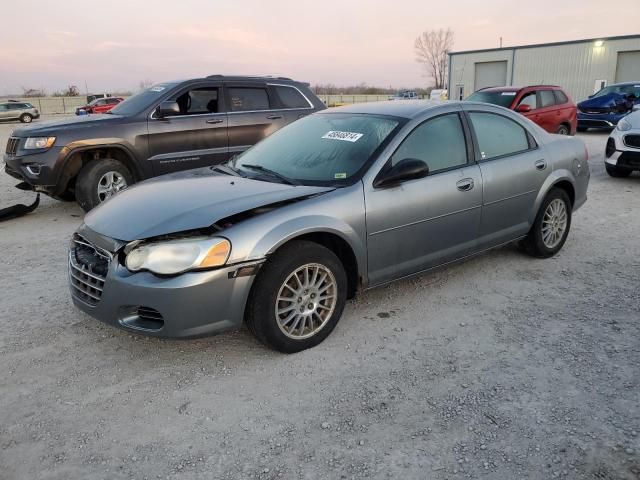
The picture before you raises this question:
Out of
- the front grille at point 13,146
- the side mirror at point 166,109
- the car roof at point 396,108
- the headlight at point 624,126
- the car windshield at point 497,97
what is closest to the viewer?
the car roof at point 396,108

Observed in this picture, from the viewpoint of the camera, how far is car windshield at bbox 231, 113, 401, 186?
3727mm

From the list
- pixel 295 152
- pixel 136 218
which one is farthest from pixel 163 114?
pixel 136 218

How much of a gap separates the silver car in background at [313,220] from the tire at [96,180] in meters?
3.06

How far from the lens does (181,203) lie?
11.0ft

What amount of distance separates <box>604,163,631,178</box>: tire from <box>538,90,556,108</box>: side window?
392 centimetres

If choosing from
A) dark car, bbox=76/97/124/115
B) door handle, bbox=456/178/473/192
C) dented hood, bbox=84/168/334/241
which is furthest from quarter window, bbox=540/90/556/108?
dark car, bbox=76/97/124/115

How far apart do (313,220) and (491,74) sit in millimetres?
36154

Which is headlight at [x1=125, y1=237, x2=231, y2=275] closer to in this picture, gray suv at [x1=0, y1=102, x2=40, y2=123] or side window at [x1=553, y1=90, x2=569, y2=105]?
side window at [x1=553, y1=90, x2=569, y2=105]

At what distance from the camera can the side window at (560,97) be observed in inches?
518

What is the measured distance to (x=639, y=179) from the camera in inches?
362

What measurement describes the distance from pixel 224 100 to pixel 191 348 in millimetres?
5020

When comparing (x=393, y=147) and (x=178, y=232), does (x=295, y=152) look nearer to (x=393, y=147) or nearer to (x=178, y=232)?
(x=393, y=147)

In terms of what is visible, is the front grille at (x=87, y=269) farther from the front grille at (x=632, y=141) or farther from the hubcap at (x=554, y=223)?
the front grille at (x=632, y=141)

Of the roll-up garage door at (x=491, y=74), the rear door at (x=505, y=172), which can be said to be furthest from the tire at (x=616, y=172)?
the roll-up garage door at (x=491, y=74)
